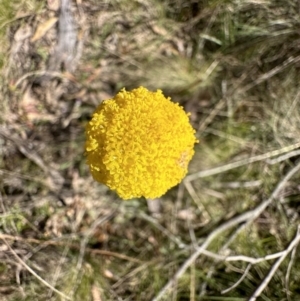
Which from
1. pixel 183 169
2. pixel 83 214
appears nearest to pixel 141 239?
pixel 83 214

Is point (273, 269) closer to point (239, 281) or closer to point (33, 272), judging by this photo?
point (239, 281)

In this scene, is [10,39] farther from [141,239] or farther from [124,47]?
[141,239]

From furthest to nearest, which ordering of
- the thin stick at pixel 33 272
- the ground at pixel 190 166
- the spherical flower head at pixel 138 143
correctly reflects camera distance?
the ground at pixel 190 166 < the thin stick at pixel 33 272 < the spherical flower head at pixel 138 143

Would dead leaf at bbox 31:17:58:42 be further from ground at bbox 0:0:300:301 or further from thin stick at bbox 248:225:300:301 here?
thin stick at bbox 248:225:300:301

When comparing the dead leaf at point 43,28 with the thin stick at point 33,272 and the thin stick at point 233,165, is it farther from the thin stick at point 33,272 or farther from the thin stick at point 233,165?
the thin stick at point 233,165

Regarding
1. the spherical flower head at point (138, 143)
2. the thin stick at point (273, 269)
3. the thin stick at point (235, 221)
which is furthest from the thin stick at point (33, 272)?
the thin stick at point (273, 269)

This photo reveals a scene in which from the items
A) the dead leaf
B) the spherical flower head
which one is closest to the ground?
the dead leaf
